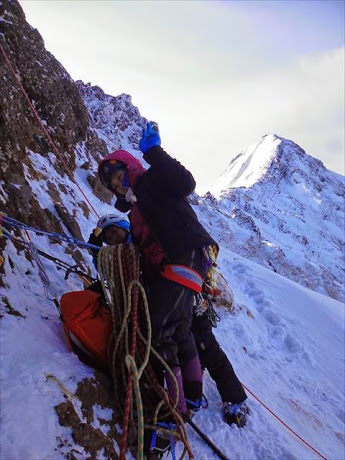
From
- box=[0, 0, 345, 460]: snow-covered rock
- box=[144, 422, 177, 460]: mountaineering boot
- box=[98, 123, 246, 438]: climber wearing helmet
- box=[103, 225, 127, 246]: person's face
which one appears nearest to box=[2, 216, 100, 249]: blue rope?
box=[0, 0, 345, 460]: snow-covered rock

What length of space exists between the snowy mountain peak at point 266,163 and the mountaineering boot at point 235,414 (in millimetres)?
113218

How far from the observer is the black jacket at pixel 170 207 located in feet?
8.39

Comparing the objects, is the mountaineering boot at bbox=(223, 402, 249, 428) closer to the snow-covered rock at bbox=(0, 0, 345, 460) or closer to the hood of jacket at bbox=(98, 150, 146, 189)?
the snow-covered rock at bbox=(0, 0, 345, 460)

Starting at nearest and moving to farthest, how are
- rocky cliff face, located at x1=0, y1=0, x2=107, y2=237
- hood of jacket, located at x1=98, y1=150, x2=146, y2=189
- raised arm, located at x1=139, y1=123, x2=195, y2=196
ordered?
1. raised arm, located at x1=139, y1=123, x2=195, y2=196
2. hood of jacket, located at x1=98, y1=150, x2=146, y2=189
3. rocky cliff face, located at x1=0, y1=0, x2=107, y2=237

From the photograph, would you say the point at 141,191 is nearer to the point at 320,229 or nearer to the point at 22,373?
the point at 22,373

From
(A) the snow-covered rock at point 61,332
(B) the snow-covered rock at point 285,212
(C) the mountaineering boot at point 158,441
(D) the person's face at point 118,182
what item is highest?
(B) the snow-covered rock at point 285,212

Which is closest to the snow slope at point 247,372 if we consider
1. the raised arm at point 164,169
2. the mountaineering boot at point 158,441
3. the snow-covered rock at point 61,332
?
the snow-covered rock at point 61,332

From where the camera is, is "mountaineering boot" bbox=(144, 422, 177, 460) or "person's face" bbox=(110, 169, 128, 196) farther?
"person's face" bbox=(110, 169, 128, 196)

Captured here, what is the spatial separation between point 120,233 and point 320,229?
111 m

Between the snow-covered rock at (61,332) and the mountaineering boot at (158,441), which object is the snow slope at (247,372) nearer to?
the snow-covered rock at (61,332)

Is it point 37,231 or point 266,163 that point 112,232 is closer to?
point 37,231

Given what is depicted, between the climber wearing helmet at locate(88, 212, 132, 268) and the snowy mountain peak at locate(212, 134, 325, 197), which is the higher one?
the snowy mountain peak at locate(212, 134, 325, 197)

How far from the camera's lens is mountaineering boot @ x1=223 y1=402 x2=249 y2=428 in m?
3.53

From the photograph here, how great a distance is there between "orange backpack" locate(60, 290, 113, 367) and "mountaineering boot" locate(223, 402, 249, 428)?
1.53 m
